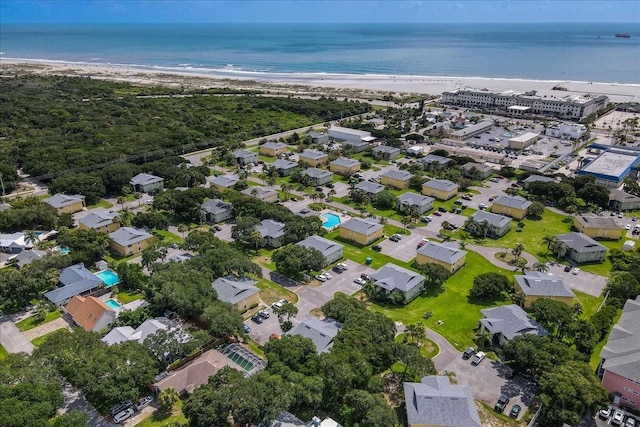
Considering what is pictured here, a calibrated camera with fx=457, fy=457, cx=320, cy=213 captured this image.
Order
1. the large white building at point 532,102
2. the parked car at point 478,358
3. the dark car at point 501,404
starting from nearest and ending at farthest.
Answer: the dark car at point 501,404 → the parked car at point 478,358 → the large white building at point 532,102

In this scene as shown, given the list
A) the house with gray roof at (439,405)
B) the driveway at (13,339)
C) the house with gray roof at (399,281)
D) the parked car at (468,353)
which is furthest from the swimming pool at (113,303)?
the parked car at (468,353)

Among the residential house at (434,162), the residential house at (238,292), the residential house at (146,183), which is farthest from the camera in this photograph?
the residential house at (434,162)

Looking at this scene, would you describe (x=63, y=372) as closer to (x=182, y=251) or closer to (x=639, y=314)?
(x=182, y=251)

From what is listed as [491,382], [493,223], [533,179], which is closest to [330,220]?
[493,223]

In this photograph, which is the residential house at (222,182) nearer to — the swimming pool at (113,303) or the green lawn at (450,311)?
the swimming pool at (113,303)

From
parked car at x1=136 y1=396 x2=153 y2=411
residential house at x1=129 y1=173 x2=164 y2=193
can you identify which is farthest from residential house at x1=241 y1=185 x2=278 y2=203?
parked car at x1=136 y1=396 x2=153 y2=411

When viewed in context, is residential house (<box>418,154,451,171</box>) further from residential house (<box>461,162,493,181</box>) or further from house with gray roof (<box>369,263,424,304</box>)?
house with gray roof (<box>369,263,424,304</box>)
